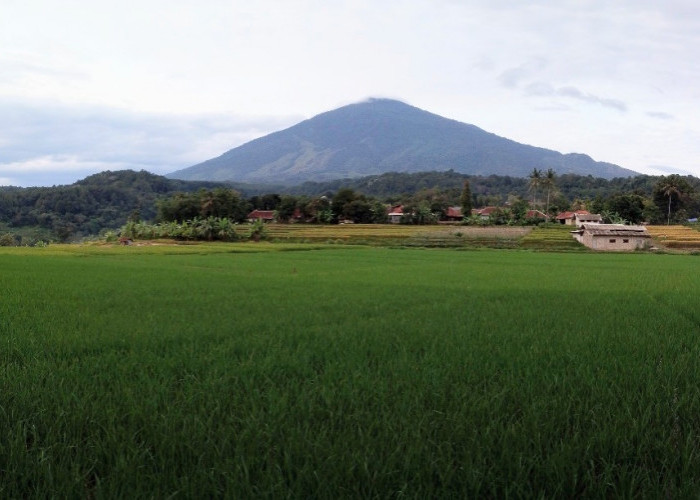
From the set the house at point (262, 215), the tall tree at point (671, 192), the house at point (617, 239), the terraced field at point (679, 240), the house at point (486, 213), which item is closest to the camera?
the terraced field at point (679, 240)

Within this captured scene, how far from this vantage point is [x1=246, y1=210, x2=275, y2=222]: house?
7288 centimetres

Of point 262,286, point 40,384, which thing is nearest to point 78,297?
point 262,286

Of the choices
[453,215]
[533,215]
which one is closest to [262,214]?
[453,215]

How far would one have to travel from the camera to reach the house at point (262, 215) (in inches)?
2869

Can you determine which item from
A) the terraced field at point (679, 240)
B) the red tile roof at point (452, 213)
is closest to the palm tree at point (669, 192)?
the terraced field at point (679, 240)

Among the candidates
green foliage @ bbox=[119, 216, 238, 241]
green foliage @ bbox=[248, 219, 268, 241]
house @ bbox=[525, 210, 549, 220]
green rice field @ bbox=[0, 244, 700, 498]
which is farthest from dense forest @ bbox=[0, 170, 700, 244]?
green rice field @ bbox=[0, 244, 700, 498]

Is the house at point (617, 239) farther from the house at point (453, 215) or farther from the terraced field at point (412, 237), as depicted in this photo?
the house at point (453, 215)

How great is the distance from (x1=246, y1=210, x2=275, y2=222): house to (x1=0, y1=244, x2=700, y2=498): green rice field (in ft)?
217

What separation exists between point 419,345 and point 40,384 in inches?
133

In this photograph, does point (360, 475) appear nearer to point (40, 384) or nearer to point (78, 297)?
point (40, 384)

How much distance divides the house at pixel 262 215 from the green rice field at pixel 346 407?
6623cm

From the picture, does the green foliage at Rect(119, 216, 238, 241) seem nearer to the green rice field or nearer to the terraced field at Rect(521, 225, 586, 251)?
the terraced field at Rect(521, 225, 586, 251)

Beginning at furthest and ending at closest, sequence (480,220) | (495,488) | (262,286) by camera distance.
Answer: (480,220) → (262,286) → (495,488)

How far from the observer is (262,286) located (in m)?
12.4
